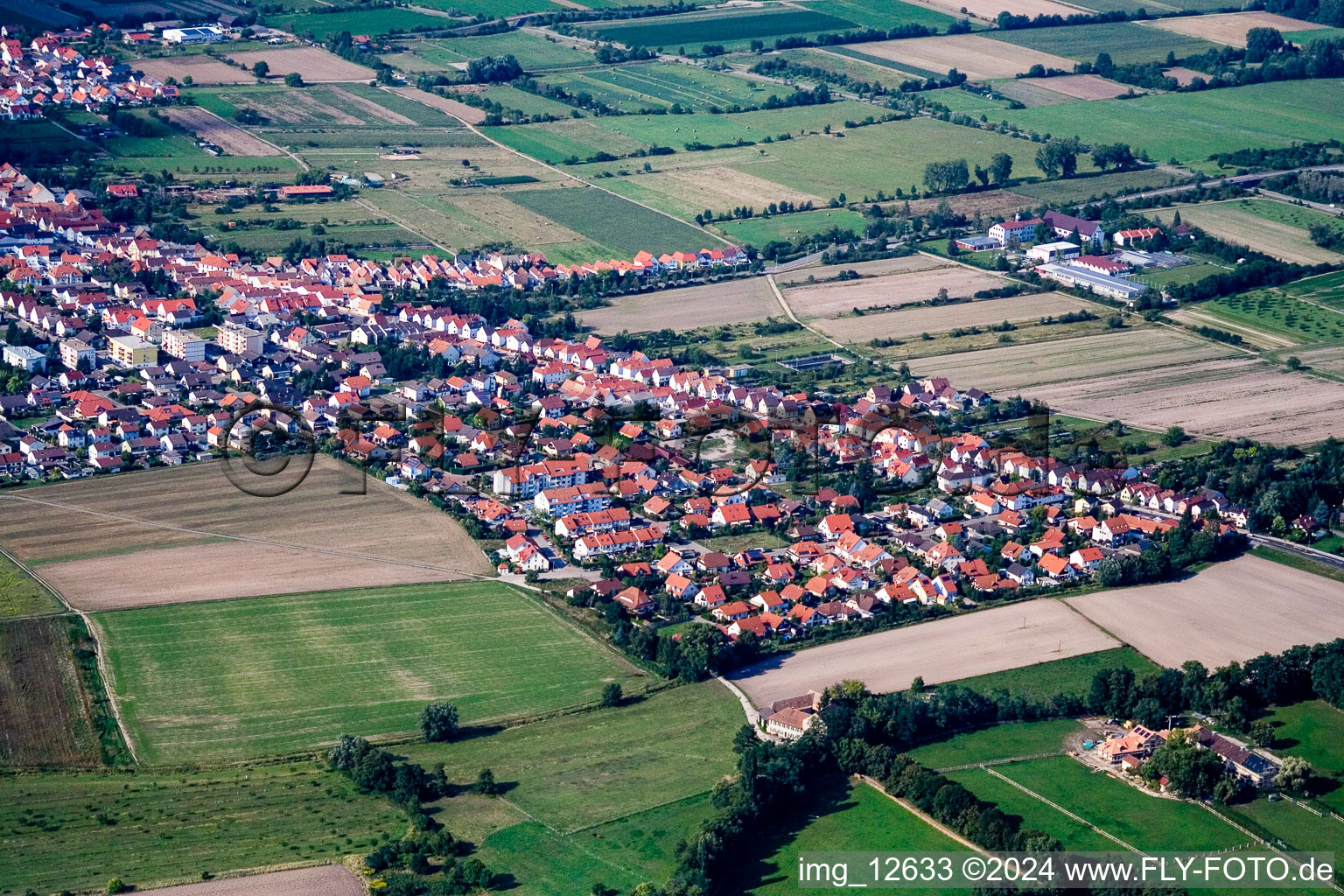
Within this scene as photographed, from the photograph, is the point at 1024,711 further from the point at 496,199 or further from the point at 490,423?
the point at 496,199

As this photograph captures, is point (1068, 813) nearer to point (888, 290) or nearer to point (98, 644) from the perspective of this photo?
point (98, 644)

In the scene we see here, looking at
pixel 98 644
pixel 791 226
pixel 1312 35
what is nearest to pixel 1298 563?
pixel 98 644

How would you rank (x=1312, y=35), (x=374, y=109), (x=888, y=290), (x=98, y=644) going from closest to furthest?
(x=98, y=644) → (x=888, y=290) → (x=374, y=109) → (x=1312, y=35)

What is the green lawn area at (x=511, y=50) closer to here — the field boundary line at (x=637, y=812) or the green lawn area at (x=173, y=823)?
the green lawn area at (x=173, y=823)

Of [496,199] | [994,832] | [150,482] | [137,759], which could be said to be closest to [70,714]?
[137,759]

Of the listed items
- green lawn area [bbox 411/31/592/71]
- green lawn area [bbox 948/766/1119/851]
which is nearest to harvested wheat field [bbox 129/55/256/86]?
green lawn area [bbox 411/31/592/71]

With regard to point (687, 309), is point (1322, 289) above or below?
above

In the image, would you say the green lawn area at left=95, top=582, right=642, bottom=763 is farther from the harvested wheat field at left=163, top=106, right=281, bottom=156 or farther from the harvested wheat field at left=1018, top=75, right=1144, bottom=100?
the harvested wheat field at left=1018, top=75, right=1144, bottom=100
